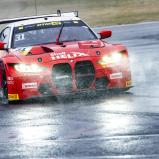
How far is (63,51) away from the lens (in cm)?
1198

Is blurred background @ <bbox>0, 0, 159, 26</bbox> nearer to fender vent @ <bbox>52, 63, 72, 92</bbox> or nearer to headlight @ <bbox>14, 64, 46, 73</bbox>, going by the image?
fender vent @ <bbox>52, 63, 72, 92</bbox>

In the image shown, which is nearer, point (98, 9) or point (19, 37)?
point (19, 37)

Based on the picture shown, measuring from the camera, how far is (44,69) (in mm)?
11750

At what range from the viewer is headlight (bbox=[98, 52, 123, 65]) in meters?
12.0

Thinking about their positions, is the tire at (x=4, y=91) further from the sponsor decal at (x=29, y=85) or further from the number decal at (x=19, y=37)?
the number decal at (x=19, y=37)

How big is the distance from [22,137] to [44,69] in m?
3.49

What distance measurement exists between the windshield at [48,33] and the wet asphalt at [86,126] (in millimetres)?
1288

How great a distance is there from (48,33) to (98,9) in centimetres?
3643

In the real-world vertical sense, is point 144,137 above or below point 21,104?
above

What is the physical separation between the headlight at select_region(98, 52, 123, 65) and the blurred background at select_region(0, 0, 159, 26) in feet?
75.8

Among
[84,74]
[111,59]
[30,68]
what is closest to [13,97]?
[30,68]

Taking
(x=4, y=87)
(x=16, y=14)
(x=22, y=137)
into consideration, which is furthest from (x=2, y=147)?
(x=16, y=14)

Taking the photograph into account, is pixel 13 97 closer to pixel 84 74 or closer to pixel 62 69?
pixel 62 69

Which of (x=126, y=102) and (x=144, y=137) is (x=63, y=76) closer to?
(x=126, y=102)
